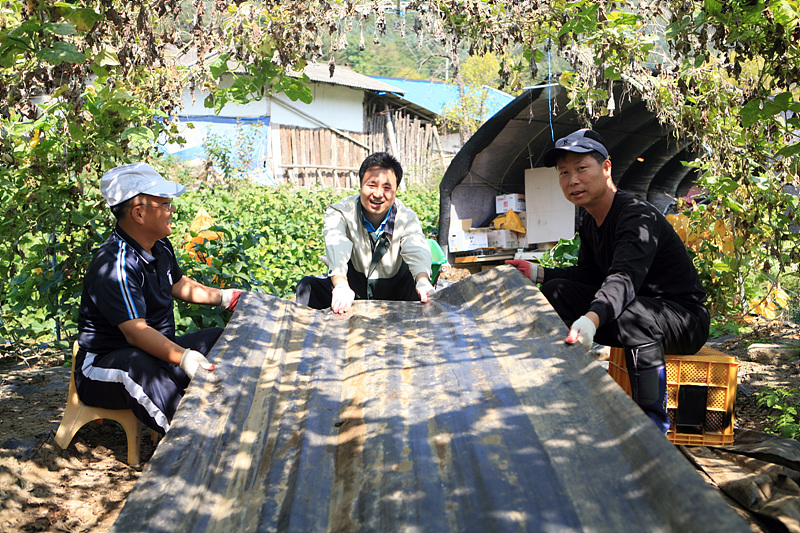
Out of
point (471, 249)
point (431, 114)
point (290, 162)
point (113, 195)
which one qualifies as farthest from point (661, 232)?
point (431, 114)

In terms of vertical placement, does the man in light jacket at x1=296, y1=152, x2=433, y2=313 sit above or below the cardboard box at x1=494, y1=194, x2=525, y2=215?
below

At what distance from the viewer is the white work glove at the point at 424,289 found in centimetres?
405

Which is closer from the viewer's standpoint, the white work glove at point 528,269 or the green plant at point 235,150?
the white work glove at point 528,269

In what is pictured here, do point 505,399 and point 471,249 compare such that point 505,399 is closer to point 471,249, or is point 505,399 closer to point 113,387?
point 113,387

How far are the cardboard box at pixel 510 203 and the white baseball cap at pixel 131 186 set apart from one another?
10.0 metres

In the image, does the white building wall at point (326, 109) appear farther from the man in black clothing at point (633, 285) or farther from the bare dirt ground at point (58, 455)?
the man in black clothing at point (633, 285)

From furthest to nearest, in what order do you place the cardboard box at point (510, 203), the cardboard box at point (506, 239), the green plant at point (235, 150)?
the green plant at point (235, 150) → the cardboard box at point (510, 203) → the cardboard box at point (506, 239)

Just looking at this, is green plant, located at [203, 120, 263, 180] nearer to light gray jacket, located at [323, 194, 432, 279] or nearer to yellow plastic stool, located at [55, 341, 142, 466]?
light gray jacket, located at [323, 194, 432, 279]

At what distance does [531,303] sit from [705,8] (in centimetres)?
167

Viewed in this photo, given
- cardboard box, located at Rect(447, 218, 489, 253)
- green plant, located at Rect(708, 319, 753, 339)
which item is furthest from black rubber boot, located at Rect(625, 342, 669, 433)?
cardboard box, located at Rect(447, 218, 489, 253)

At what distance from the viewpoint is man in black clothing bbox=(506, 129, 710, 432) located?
122 inches

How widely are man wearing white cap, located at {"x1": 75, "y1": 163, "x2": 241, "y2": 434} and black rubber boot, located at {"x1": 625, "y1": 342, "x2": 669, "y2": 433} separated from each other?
77.6 inches

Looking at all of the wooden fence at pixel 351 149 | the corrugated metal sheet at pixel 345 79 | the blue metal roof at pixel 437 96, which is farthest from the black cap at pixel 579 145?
the blue metal roof at pixel 437 96

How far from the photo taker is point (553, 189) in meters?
12.5
